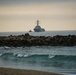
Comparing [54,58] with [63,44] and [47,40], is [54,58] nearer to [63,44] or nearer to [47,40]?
[63,44]

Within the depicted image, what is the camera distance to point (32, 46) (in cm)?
5181

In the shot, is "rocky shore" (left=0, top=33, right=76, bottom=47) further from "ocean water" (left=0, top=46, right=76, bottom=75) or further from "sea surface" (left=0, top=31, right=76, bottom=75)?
"ocean water" (left=0, top=46, right=76, bottom=75)

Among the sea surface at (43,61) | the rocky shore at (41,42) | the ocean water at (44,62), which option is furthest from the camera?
the rocky shore at (41,42)

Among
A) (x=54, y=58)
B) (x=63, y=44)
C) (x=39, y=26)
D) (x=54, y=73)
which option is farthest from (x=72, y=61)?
(x=39, y=26)

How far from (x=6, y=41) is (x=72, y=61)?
27747 mm

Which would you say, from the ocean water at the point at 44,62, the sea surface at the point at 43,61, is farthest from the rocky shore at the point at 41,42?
the ocean water at the point at 44,62

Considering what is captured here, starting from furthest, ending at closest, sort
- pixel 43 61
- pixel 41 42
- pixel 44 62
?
1. pixel 41 42
2. pixel 43 61
3. pixel 44 62

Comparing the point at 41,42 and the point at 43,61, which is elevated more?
the point at 41,42

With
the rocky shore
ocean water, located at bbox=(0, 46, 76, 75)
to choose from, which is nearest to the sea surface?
ocean water, located at bbox=(0, 46, 76, 75)

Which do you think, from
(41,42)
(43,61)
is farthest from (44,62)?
(41,42)

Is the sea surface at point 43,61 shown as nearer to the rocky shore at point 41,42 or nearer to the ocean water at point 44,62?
the ocean water at point 44,62

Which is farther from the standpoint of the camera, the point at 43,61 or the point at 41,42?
the point at 41,42

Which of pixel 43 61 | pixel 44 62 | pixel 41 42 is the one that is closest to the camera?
pixel 44 62

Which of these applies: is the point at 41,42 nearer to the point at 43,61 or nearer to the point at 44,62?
the point at 43,61
